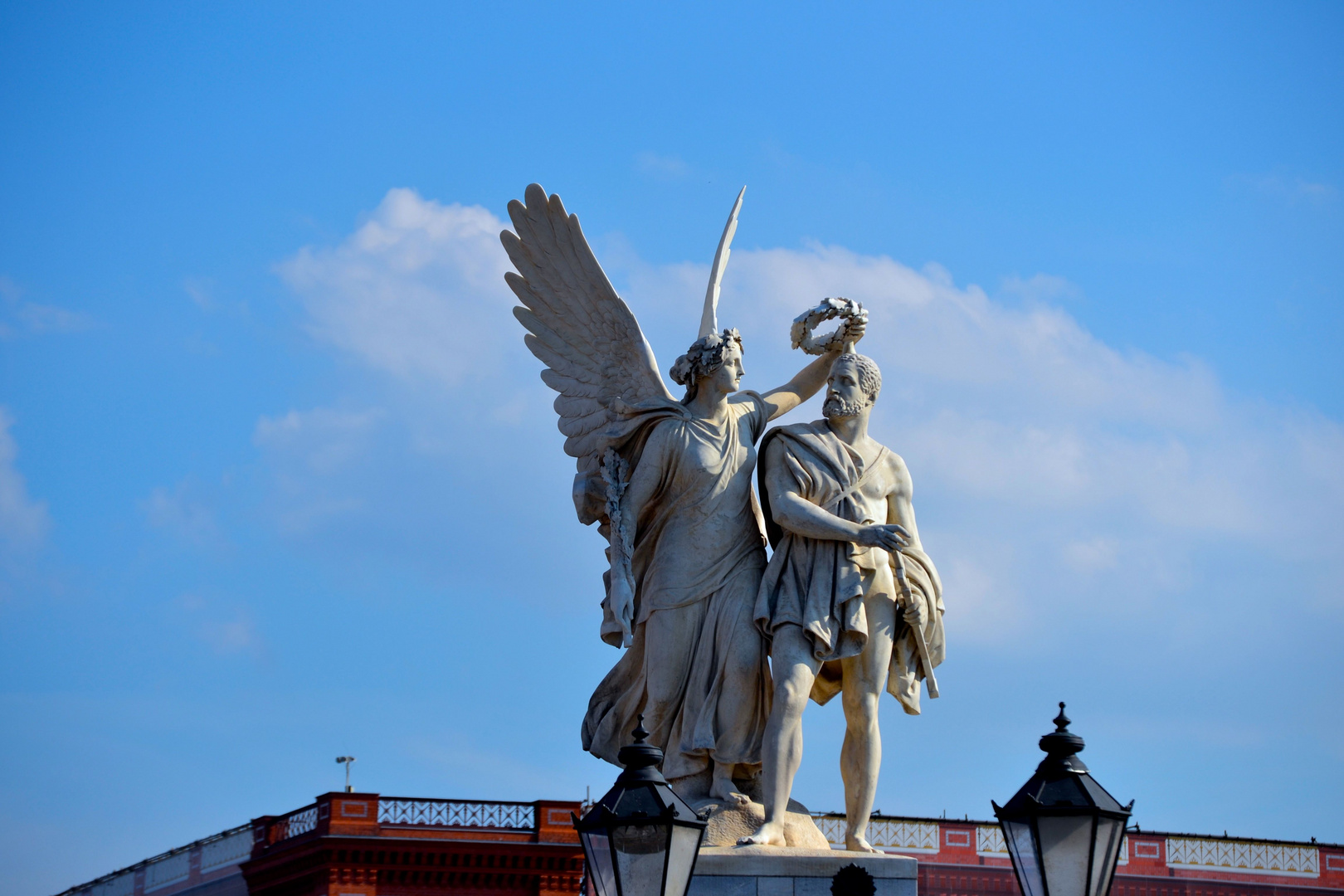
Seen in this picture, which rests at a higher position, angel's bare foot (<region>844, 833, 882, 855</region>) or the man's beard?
the man's beard

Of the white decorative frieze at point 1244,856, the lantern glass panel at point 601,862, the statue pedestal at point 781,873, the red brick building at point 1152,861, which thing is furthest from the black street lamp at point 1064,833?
the white decorative frieze at point 1244,856

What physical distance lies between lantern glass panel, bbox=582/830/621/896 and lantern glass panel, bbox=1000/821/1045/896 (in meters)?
1.53

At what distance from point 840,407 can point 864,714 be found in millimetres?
1754

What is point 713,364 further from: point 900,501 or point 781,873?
point 781,873

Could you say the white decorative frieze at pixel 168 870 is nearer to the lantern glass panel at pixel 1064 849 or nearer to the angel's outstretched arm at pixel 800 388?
the angel's outstretched arm at pixel 800 388

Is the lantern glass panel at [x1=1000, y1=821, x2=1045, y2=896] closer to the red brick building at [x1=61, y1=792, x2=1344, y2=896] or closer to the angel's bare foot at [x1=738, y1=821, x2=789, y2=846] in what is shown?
the angel's bare foot at [x1=738, y1=821, x2=789, y2=846]

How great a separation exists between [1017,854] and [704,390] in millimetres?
4401

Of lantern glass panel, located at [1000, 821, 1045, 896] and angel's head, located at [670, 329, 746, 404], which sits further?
angel's head, located at [670, 329, 746, 404]

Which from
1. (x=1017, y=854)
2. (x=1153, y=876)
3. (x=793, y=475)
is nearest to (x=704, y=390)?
(x=793, y=475)

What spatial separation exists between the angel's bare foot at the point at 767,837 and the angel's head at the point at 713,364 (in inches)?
101

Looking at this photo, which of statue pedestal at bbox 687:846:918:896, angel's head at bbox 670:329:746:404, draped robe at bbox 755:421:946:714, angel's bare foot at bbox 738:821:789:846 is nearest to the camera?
statue pedestal at bbox 687:846:918:896

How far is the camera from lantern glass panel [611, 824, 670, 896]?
288 inches

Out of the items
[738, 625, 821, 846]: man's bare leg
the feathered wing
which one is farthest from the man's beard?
[738, 625, 821, 846]: man's bare leg

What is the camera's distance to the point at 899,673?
11.0m
